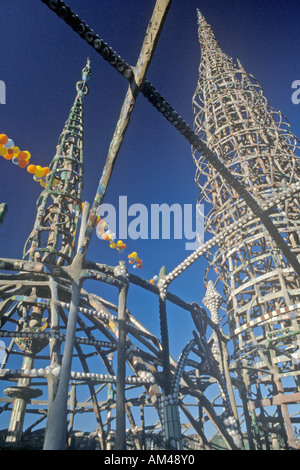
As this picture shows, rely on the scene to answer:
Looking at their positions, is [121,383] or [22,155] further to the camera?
[22,155]

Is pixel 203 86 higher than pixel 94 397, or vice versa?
pixel 203 86

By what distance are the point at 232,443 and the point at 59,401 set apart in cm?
652

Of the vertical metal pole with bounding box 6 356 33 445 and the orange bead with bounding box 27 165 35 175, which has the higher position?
the orange bead with bounding box 27 165 35 175

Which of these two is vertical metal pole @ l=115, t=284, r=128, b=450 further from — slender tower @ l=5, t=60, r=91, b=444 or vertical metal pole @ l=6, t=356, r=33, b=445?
vertical metal pole @ l=6, t=356, r=33, b=445

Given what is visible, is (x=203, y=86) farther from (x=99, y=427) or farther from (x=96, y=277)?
(x=99, y=427)

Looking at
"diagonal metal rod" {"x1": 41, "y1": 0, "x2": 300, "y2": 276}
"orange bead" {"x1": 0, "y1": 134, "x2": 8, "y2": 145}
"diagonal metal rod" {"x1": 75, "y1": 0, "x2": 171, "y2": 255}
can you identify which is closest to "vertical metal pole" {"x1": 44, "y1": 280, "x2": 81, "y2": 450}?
"diagonal metal rod" {"x1": 75, "y1": 0, "x2": 171, "y2": 255}

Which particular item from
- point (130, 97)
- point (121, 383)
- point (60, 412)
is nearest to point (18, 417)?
point (121, 383)

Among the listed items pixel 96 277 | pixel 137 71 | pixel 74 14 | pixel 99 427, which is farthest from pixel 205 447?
pixel 74 14

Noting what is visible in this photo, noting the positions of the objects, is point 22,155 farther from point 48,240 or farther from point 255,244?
point 255,244

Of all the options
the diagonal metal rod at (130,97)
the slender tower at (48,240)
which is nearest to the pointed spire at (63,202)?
the slender tower at (48,240)

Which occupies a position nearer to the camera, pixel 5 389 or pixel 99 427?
pixel 5 389
